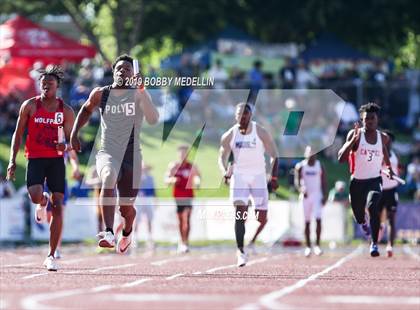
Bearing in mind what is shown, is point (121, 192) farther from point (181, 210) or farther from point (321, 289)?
point (181, 210)

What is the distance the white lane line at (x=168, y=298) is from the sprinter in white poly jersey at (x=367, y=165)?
6.56m

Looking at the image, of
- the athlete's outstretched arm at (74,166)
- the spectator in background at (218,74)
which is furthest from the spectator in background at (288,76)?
the athlete's outstretched arm at (74,166)

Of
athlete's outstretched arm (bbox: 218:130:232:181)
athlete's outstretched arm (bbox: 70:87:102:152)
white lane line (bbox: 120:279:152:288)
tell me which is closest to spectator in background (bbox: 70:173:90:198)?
athlete's outstretched arm (bbox: 218:130:232:181)

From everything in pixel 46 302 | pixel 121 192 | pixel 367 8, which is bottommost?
pixel 46 302

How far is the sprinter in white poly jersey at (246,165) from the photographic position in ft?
57.2

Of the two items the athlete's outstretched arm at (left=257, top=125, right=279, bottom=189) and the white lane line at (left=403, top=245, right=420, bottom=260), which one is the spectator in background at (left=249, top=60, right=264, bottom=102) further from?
the athlete's outstretched arm at (left=257, top=125, right=279, bottom=189)

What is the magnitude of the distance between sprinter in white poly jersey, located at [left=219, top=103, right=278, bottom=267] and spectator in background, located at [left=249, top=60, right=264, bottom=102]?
565 inches

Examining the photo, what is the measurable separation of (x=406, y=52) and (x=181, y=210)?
97.2 feet

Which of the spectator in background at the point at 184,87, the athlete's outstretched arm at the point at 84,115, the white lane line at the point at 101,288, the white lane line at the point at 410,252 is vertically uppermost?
the spectator in background at the point at 184,87

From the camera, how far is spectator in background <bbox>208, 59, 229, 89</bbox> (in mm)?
31688

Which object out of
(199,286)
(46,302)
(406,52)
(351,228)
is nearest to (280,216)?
(351,228)

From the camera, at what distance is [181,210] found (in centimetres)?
2533

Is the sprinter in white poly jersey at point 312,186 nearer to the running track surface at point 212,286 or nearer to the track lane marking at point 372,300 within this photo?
the running track surface at point 212,286

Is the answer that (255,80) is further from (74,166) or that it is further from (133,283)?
(133,283)
